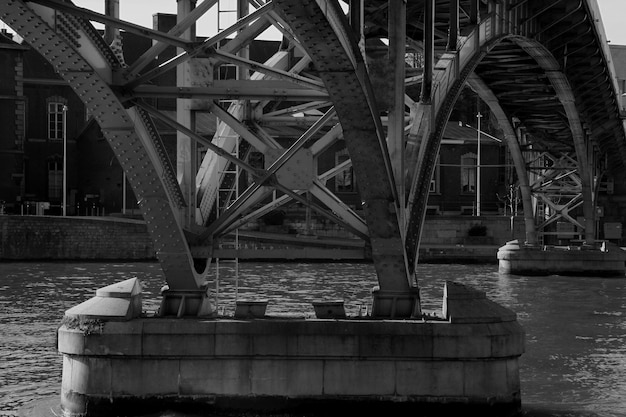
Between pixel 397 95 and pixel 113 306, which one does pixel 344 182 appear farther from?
pixel 113 306

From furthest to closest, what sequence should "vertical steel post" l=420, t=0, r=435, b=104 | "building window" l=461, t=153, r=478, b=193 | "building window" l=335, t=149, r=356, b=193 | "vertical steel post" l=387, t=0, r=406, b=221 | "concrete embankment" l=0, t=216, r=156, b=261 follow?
1. "building window" l=461, t=153, r=478, b=193
2. "building window" l=335, t=149, r=356, b=193
3. "concrete embankment" l=0, t=216, r=156, b=261
4. "vertical steel post" l=420, t=0, r=435, b=104
5. "vertical steel post" l=387, t=0, r=406, b=221

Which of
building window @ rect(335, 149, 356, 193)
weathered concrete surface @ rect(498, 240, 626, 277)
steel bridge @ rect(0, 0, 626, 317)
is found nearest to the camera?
steel bridge @ rect(0, 0, 626, 317)

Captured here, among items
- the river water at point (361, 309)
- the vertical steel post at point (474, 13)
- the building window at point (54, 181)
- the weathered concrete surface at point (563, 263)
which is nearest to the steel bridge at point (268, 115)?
the vertical steel post at point (474, 13)

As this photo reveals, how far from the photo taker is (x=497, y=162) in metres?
69.4

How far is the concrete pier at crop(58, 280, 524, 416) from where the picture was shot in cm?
1392

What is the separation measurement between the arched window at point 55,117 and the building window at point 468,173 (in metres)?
22.3

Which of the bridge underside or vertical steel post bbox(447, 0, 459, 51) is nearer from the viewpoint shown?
the bridge underside

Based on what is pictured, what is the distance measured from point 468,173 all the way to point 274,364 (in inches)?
2198

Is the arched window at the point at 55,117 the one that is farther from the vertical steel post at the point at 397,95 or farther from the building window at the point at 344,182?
the vertical steel post at the point at 397,95

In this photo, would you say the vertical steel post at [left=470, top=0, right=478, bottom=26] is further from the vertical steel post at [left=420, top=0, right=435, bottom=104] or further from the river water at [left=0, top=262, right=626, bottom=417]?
the river water at [left=0, top=262, right=626, bottom=417]

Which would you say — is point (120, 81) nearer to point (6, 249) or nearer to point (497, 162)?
point (6, 249)

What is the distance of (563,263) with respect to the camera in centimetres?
4584

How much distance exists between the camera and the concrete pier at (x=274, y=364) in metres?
13.9

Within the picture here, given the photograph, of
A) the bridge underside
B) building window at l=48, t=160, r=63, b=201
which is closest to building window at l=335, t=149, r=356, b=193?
building window at l=48, t=160, r=63, b=201
